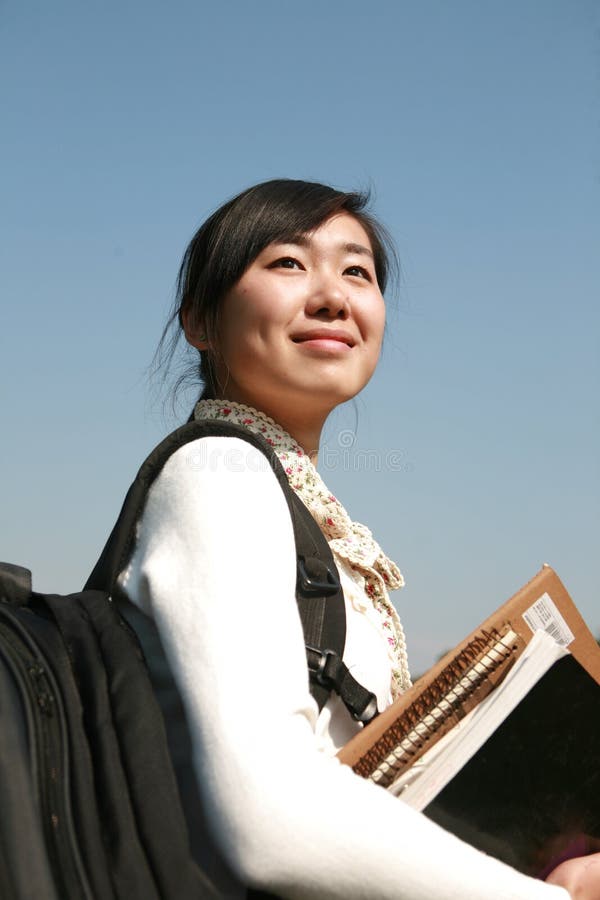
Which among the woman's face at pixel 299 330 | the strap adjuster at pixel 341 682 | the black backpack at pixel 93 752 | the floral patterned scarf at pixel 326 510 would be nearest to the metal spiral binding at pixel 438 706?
the strap adjuster at pixel 341 682

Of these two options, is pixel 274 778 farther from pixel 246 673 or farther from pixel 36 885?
pixel 36 885

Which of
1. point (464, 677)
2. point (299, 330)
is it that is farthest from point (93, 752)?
point (299, 330)

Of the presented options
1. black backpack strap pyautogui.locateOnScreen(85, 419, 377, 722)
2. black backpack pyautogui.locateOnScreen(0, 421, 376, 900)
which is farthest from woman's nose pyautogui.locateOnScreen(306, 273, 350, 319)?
black backpack pyautogui.locateOnScreen(0, 421, 376, 900)

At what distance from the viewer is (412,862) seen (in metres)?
1.16

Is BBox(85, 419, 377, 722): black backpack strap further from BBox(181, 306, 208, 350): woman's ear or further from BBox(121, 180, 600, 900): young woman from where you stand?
BBox(181, 306, 208, 350): woman's ear

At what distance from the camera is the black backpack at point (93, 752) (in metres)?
1.10

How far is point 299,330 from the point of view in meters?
1.98

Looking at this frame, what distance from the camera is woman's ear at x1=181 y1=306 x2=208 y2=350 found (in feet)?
7.27

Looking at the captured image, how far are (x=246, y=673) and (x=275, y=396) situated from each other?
877 millimetres

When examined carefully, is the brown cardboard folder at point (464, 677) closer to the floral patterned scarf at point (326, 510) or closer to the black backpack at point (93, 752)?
the black backpack at point (93, 752)

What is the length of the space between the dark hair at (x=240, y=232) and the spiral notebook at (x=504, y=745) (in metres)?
0.92

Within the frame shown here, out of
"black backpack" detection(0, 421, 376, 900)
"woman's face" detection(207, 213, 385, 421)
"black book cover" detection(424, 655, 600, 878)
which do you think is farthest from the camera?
"woman's face" detection(207, 213, 385, 421)

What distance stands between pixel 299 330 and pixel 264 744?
0.99 metres

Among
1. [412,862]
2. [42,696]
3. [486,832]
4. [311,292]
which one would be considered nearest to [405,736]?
[486,832]
